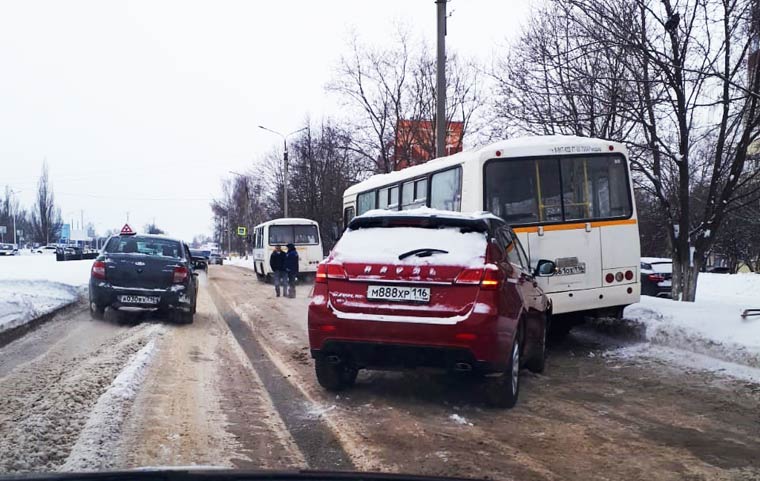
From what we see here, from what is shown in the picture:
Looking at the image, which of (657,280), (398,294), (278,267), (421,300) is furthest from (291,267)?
(421,300)

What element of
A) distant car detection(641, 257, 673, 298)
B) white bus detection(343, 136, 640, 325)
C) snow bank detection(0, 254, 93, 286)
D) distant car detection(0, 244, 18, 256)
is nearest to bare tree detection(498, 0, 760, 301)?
white bus detection(343, 136, 640, 325)

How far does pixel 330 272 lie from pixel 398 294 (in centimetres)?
71

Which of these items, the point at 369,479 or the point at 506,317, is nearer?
the point at 369,479

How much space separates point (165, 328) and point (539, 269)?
6949 millimetres

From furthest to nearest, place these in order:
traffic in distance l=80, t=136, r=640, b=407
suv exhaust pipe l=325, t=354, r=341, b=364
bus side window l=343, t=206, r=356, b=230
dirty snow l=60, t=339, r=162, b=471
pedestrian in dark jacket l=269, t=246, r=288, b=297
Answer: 1. pedestrian in dark jacket l=269, t=246, r=288, b=297
2. bus side window l=343, t=206, r=356, b=230
3. suv exhaust pipe l=325, t=354, r=341, b=364
4. traffic in distance l=80, t=136, r=640, b=407
5. dirty snow l=60, t=339, r=162, b=471

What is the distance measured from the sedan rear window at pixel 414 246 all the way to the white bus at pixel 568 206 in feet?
12.6

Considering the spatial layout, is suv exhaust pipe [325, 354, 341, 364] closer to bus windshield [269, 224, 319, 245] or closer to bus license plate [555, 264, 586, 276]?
bus license plate [555, 264, 586, 276]

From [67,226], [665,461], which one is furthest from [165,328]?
[67,226]

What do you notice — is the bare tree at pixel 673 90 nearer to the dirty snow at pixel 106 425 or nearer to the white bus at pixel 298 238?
the dirty snow at pixel 106 425

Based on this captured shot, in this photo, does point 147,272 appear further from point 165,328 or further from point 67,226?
point 67,226

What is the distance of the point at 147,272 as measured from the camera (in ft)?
41.7

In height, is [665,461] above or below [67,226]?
below

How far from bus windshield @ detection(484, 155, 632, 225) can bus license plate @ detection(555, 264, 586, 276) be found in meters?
0.69

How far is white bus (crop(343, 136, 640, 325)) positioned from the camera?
10266 mm
